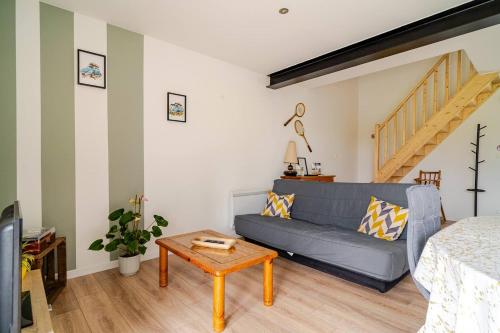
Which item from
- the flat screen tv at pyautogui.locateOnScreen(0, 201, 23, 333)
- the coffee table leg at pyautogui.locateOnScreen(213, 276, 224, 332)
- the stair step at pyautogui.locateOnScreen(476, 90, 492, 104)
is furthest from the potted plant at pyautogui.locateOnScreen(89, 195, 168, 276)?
the stair step at pyautogui.locateOnScreen(476, 90, 492, 104)

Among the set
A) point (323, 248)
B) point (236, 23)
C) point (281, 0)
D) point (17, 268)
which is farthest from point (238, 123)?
point (17, 268)

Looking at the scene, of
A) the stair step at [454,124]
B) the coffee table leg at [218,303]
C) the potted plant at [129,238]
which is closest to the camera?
the coffee table leg at [218,303]

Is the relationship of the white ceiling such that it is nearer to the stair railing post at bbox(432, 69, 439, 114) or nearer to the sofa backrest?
the sofa backrest

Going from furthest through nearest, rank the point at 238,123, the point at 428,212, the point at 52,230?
the point at 238,123
the point at 52,230
the point at 428,212

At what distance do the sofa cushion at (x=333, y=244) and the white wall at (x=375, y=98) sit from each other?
11.4 ft

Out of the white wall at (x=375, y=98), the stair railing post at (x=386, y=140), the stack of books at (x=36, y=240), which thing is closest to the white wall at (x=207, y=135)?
the stack of books at (x=36, y=240)

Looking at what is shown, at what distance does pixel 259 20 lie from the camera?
246 centimetres

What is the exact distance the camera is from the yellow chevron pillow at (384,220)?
2289 mm

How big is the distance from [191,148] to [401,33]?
8.25ft

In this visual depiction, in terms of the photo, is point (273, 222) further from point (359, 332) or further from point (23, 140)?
point (23, 140)

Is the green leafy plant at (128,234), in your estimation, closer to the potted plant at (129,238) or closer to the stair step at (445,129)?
the potted plant at (129,238)

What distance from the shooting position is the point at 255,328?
1658mm

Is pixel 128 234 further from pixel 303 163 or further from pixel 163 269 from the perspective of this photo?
pixel 303 163

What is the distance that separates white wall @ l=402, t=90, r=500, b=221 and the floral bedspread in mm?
4080
